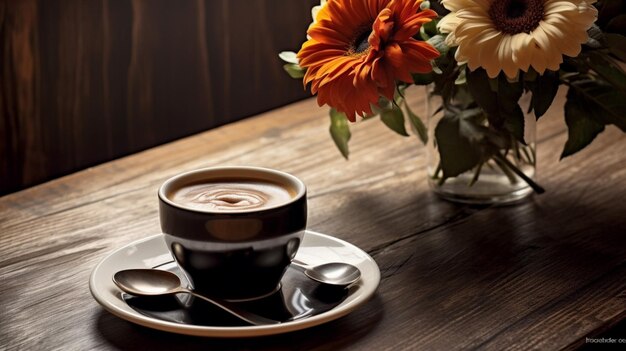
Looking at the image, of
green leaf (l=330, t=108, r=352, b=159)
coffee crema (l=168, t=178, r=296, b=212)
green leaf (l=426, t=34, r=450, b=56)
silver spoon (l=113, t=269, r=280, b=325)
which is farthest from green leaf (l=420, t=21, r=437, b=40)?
silver spoon (l=113, t=269, r=280, b=325)

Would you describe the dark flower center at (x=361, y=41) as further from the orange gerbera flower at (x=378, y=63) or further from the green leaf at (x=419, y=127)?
the green leaf at (x=419, y=127)

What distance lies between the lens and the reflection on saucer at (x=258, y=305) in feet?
2.66

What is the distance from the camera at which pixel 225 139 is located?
1375mm

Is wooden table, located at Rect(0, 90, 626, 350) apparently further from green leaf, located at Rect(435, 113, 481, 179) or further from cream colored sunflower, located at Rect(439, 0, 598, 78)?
cream colored sunflower, located at Rect(439, 0, 598, 78)

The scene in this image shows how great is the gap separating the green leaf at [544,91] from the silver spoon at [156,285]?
0.37 metres

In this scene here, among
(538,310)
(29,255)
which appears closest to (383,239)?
(538,310)

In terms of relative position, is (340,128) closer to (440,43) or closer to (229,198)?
(440,43)

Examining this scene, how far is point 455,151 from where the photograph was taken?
3.51 feet

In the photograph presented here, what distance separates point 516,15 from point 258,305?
1.28 feet

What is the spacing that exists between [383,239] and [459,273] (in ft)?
0.38

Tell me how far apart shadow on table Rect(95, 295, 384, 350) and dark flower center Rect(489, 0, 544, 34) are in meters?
0.33

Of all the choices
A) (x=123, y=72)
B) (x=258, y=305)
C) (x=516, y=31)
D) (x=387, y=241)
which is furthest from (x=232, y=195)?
(x=123, y=72)

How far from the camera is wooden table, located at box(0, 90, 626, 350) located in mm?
819

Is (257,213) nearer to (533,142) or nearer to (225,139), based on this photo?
(533,142)
